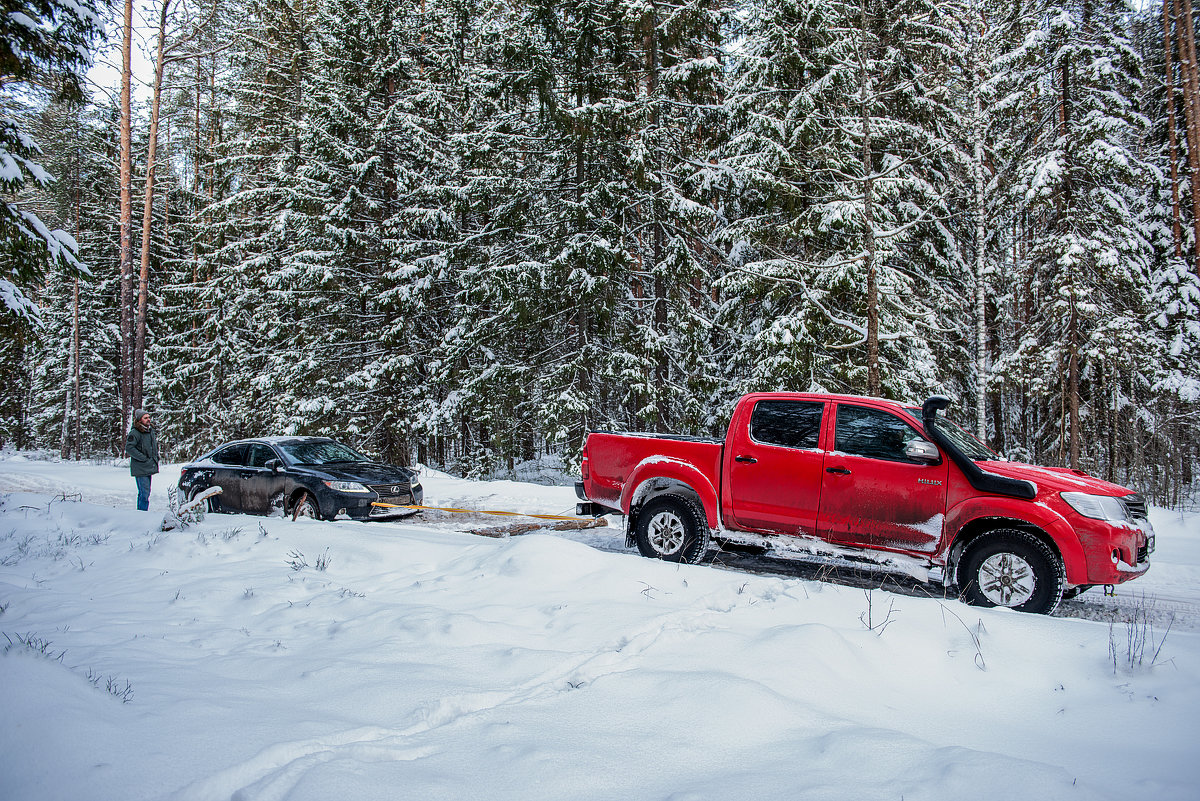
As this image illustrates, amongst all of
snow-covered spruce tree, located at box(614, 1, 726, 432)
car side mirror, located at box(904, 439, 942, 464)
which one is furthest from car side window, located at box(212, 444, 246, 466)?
car side mirror, located at box(904, 439, 942, 464)

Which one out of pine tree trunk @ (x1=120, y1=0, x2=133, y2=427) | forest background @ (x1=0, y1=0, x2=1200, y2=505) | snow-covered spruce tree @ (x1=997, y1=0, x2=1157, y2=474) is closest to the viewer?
forest background @ (x1=0, y1=0, x2=1200, y2=505)

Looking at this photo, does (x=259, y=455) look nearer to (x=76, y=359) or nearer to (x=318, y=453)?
(x=318, y=453)

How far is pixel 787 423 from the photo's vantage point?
21.9ft

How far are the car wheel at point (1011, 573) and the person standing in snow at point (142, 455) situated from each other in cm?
1256

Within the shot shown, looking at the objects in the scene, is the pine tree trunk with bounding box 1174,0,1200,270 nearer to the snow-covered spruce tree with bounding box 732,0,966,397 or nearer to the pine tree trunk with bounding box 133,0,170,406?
the snow-covered spruce tree with bounding box 732,0,966,397

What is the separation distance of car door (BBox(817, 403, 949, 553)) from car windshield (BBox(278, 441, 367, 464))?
8594 millimetres

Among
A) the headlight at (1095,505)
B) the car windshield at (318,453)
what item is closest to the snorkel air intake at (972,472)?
the headlight at (1095,505)

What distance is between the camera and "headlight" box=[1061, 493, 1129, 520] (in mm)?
5234

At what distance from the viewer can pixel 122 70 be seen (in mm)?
18891

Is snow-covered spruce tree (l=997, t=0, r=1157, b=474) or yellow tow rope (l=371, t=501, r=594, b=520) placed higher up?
snow-covered spruce tree (l=997, t=0, r=1157, b=474)

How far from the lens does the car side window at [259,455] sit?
1064 cm

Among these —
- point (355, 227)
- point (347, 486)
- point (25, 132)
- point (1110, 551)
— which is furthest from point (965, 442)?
point (355, 227)

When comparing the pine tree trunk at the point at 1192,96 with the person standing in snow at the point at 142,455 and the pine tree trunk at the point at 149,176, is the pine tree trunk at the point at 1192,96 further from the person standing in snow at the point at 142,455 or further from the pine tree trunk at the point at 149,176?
the pine tree trunk at the point at 149,176

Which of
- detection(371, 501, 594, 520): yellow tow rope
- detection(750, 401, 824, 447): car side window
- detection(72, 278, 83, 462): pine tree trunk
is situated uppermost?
detection(72, 278, 83, 462): pine tree trunk
